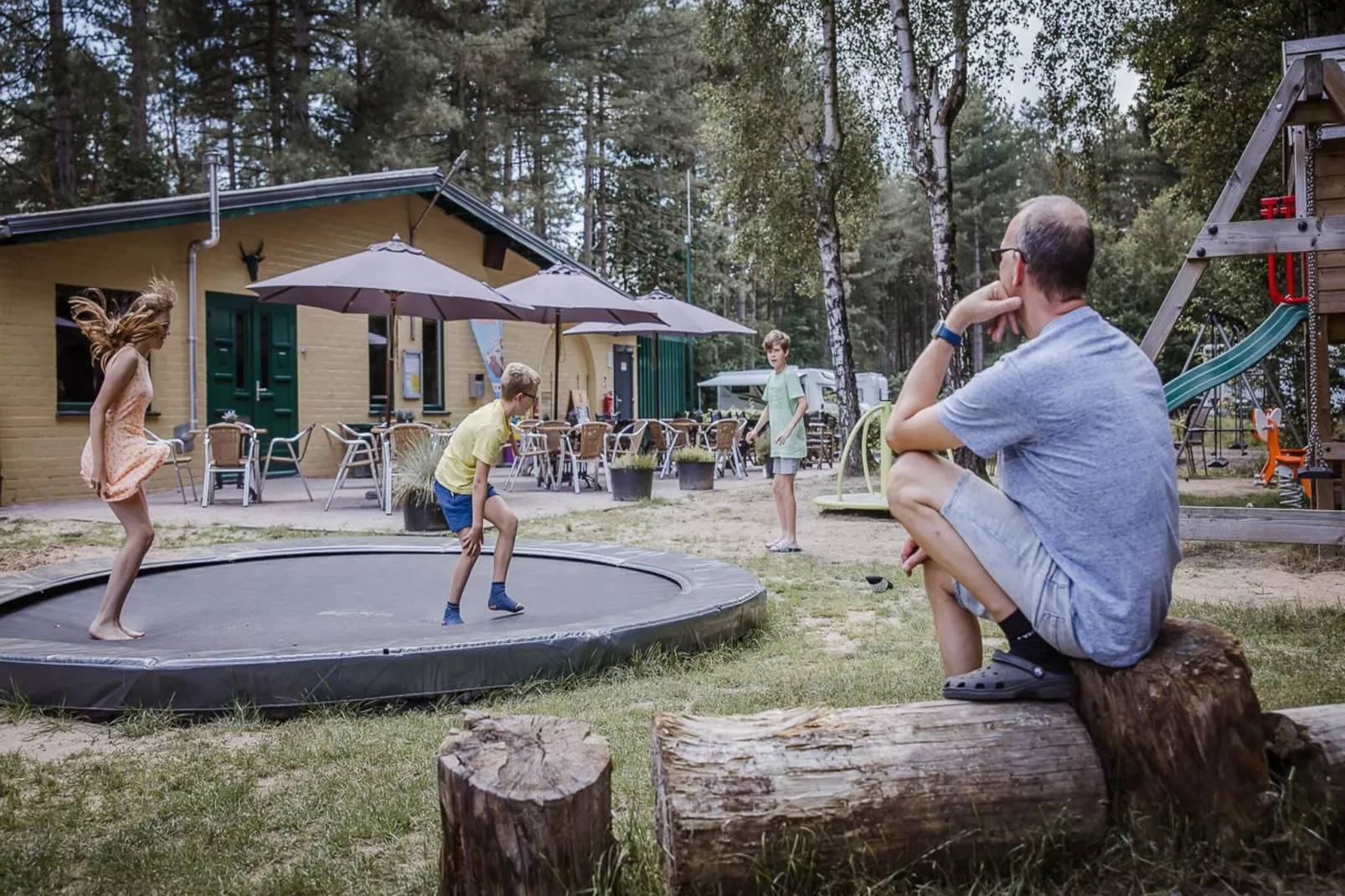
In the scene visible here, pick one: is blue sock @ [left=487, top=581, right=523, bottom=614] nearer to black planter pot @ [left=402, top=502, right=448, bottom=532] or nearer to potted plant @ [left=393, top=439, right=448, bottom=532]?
potted plant @ [left=393, top=439, right=448, bottom=532]

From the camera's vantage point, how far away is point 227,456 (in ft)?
31.8

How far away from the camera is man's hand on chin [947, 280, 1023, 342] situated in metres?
2.19

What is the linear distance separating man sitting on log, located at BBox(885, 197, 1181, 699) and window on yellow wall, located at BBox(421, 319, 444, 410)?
1413 centimetres

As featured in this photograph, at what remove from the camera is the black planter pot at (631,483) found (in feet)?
34.6

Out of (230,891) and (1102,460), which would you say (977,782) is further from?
(230,891)

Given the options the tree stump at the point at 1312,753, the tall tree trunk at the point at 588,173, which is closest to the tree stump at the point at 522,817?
the tree stump at the point at 1312,753

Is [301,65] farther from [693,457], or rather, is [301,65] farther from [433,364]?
[693,457]

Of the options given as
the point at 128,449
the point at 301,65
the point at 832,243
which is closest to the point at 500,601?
the point at 128,449

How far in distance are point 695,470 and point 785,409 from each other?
4.87 m

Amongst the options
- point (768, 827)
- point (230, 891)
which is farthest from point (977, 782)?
point (230, 891)

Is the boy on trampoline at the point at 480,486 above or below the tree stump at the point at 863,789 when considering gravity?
above

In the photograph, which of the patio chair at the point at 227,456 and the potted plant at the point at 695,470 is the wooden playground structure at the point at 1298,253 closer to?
the potted plant at the point at 695,470

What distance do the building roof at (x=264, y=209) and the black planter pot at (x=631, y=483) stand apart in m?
5.45

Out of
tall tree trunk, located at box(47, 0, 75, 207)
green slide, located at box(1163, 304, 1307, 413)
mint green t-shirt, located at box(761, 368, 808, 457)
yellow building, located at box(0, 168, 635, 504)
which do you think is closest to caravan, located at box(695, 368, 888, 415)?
yellow building, located at box(0, 168, 635, 504)
